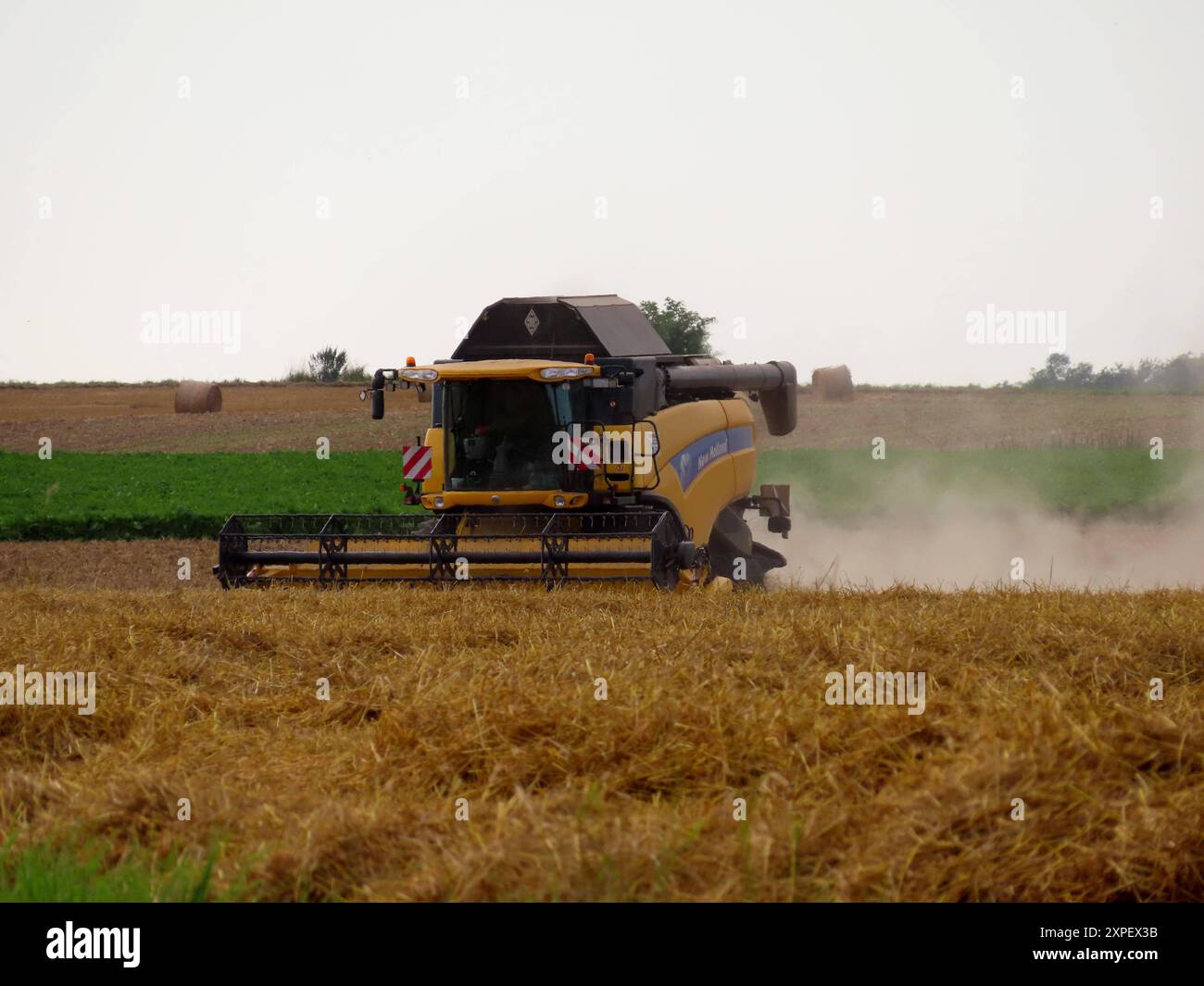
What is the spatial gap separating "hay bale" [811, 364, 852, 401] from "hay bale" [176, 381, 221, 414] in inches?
739

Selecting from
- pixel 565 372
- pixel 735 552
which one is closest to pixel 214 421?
pixel 735 552

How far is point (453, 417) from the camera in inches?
525

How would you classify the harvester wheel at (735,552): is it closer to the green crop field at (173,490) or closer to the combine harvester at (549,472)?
the combine harvester at (549,472)

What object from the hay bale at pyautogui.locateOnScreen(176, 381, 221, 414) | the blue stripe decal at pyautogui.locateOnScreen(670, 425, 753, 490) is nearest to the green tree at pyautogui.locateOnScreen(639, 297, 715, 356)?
the blue stripe decal at pyautogui.locateOnScreen(670, 425, 753, 490)

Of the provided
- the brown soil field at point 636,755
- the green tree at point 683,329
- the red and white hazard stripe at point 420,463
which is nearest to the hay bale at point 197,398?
the green tree at point 683,329

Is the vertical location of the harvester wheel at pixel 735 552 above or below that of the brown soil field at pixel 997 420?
below

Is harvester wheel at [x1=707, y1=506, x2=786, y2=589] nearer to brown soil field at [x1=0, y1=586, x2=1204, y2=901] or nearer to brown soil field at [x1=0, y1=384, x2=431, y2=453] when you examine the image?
brown soil field at [x1=0, y1=586, x2=1204, y2=901]

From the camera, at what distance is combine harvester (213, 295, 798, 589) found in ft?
39.5

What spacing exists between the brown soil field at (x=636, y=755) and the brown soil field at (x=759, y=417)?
2713cm

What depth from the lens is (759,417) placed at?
121ft

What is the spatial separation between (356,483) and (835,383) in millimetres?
20679

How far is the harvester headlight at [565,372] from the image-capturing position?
499 inches
